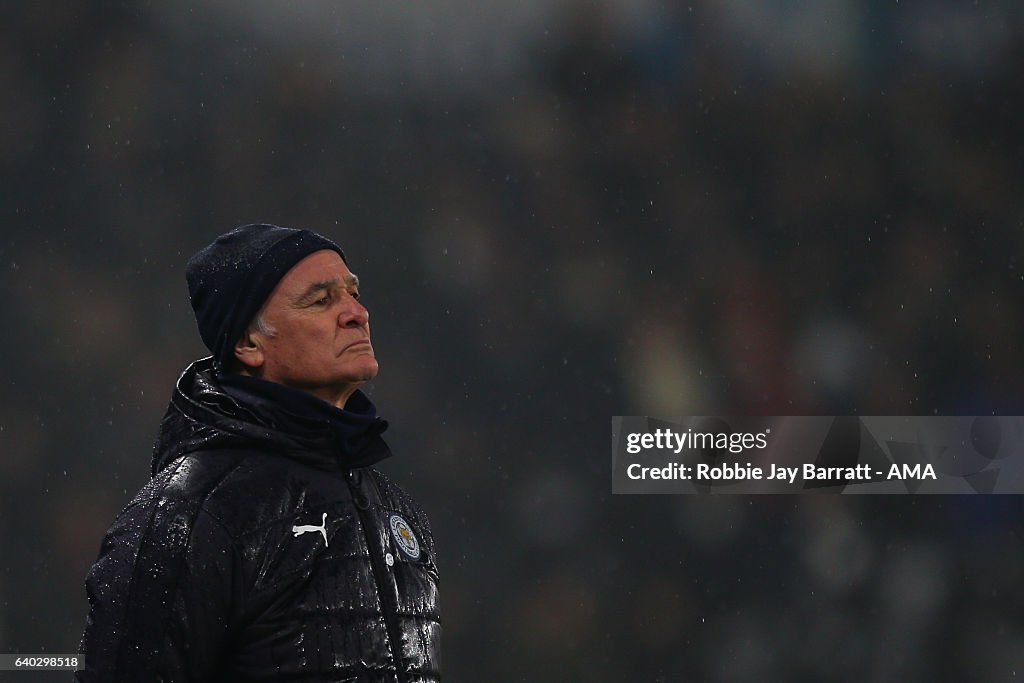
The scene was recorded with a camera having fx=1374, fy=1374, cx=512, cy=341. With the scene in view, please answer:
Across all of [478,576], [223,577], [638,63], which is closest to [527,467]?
[478,576]

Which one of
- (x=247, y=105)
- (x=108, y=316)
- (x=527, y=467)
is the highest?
(x=247, y=105)

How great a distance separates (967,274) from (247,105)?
4.89 ft

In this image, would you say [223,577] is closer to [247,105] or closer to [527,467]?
[527,467]

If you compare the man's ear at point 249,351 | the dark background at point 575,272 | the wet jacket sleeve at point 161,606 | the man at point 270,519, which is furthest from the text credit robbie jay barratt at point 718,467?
the wet jacket sleeve at point 161,606

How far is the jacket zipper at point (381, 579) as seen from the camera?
1.03 metres

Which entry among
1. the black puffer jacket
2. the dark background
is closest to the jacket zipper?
the black puffer jacket

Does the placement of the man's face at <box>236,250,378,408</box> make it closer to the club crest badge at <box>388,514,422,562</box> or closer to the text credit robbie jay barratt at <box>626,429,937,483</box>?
the club crest badge at <box>388,514,422,562</box>

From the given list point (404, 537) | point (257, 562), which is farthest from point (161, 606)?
point (404, 537)

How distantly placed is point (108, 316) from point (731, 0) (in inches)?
55.8

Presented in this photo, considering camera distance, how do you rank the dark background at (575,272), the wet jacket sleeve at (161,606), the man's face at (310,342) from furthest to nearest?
1. the dark background at (575,272)
2. the man's face at (310,342)
3. the wet jacket sleeve at (161,606)

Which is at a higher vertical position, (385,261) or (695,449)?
(385,261)

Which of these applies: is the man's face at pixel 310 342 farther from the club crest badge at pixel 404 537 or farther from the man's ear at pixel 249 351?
the club crest badge at pixel 404 537

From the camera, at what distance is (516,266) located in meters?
2.73

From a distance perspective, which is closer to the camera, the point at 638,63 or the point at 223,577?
the point at 223,577
